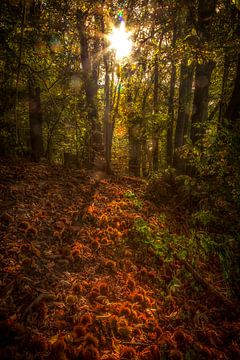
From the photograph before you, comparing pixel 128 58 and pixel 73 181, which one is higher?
pixel 128 58

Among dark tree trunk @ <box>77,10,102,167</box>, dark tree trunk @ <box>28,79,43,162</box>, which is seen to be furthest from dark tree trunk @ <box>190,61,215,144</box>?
dark tree trunk @ <box>28,79,43,162</box>

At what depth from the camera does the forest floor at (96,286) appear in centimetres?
207

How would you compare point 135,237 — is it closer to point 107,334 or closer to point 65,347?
point 107,334

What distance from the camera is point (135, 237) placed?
155 inches

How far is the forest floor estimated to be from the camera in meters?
2.07

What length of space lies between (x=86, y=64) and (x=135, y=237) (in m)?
6.28

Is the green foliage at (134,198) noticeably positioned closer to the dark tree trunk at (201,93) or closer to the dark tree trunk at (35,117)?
the dark tree trunk at (201,93)

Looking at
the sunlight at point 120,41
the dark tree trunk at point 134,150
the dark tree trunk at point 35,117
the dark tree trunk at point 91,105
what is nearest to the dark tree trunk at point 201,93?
the sunlight at point 120,41

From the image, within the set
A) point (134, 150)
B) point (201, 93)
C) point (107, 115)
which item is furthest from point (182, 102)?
point (107, 115)

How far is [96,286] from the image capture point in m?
2.71

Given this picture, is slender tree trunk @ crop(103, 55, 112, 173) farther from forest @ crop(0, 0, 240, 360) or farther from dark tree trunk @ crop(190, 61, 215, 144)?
dark tree trunk @ crop(190, 61, 215, 144)

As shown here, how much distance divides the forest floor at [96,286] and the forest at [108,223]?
14 millimetres

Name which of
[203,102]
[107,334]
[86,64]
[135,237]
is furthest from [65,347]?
[86,64]

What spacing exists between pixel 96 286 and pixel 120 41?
18.1 feet
